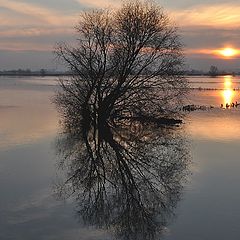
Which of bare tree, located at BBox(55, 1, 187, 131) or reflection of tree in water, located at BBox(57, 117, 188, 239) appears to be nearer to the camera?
reflection of tree in water, located at BBox(57, 117, 188, 239)

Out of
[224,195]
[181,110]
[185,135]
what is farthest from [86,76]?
[224,195]

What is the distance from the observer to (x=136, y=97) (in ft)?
108

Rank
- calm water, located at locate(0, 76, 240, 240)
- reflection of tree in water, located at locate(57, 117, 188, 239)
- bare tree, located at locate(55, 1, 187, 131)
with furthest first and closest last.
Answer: bare tree, located at locate(55, 1, 187, 131) → reflection of tree in water, located at locate(57, 117, 188, 239) → calm water, located at locate(0, 76, 240, 240)

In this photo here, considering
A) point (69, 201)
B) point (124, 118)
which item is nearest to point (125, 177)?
point (69, 201)

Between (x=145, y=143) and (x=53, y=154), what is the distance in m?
5.25

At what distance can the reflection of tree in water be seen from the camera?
12.0m

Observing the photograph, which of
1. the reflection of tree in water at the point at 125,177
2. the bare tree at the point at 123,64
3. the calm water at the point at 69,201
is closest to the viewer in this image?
the calm water at the point at 69,201

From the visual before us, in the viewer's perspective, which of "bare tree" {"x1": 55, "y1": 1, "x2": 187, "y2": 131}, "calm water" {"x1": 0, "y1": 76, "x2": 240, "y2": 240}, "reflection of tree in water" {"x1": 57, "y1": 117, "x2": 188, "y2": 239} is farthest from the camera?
"bare tree" {"x1": 55, "y1": 1, "x2": 187, "y2": 131}

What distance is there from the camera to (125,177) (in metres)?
16.1

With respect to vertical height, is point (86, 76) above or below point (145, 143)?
above

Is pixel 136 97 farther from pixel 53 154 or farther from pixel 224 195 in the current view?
pixel 224 195

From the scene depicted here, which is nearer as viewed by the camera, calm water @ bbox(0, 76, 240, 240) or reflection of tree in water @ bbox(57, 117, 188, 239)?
calm water @ bbox(0, 76, 240, 240)

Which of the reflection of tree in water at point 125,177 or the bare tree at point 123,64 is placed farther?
the bare tree at point 123,64

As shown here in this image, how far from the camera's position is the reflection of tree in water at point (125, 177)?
11969mm
